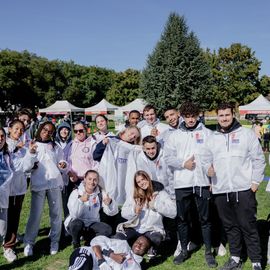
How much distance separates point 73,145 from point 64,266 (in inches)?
70.8

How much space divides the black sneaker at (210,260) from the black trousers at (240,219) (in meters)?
0.32

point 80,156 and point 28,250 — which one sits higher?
point 80,156

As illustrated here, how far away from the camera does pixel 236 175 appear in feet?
13.9

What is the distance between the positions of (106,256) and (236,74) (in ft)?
145

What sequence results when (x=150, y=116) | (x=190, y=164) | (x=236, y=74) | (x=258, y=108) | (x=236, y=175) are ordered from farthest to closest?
1. (x=236, y=74)
2. (x=258, y=108)
3. (x=150, y=116)
4. (x=190, y=164)
5. (x=236, y=175)

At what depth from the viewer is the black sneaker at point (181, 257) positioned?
4.82m

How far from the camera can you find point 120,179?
18.0 feet

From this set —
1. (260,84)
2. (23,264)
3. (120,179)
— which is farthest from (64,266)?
(260,84)

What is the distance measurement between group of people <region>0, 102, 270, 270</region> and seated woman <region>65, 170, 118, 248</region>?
0.01 m

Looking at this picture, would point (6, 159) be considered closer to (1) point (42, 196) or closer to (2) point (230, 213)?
(1) point (42, 196)

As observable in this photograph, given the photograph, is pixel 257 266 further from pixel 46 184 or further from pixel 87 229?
pixel 46 184

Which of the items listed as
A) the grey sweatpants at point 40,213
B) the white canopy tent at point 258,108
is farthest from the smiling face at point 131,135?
the white canopy tent at point 258,108

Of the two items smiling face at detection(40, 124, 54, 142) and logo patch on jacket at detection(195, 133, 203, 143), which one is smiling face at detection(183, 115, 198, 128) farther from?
smiling face at detection(40, 124, 54, 142)

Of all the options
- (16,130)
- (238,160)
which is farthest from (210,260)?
(16,130)
